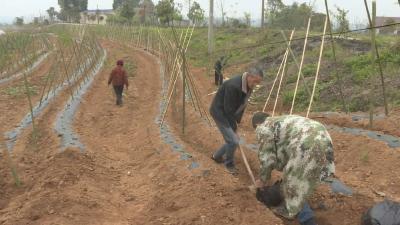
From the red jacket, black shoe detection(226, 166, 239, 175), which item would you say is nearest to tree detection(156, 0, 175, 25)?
the red jacket

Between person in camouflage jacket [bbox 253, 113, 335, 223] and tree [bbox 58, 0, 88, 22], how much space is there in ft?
250

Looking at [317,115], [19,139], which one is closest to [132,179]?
[19,139]

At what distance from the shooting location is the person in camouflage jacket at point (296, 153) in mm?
4074

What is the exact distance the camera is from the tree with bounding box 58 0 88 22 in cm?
7694

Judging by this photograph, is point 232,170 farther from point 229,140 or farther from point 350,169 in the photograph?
point 350,169

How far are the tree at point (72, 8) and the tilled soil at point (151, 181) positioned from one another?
71785 millimetres

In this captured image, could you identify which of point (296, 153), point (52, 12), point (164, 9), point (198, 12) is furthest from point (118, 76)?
point (52, 12)

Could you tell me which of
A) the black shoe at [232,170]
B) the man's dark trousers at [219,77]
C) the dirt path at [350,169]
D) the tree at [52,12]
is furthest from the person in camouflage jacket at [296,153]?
the tree at [52,12]

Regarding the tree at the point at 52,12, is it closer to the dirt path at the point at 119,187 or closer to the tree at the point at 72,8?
the tree at the point at 72,8

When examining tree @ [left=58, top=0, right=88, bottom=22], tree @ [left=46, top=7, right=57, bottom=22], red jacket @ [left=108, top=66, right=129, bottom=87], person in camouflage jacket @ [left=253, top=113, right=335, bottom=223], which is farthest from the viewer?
tree @ [left=46, top=7, right=57, bottom=22]

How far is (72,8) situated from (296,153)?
78.9m

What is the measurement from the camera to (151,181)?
6.22m

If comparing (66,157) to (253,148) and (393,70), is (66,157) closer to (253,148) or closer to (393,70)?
(253,148)

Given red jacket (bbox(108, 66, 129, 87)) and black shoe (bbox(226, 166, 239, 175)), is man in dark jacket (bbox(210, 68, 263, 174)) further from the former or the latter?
red jacket (bbox(108, 66, 129, 87))
